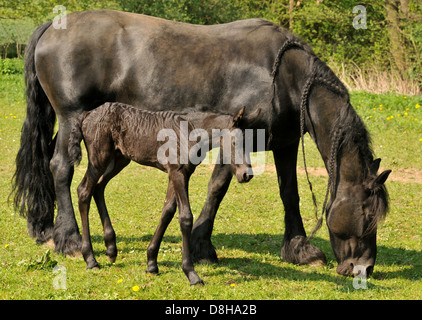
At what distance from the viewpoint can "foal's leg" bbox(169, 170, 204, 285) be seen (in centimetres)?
532

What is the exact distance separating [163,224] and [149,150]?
72 centimetres

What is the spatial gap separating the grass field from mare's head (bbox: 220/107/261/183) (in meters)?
1.12

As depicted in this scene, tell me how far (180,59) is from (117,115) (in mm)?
1000

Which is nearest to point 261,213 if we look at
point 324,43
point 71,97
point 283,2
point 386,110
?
point 71,97

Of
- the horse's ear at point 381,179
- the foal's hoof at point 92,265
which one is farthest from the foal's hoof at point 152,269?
the horse's ear at point 381,179

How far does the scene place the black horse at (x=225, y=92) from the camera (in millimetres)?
5758

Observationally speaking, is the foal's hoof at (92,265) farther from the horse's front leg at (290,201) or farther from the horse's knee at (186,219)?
the horse's front leg at (290,201)

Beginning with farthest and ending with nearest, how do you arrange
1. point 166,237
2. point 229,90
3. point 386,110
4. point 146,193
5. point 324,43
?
point 324,43 < point 386,110 < point 146,193 < point 166,237 < point 229,90

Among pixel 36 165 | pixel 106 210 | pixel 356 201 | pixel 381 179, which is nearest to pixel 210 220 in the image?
pixel 106 210

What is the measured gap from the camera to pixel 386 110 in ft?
49.3

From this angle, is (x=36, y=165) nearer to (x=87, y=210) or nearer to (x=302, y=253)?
(x=87, y=210)

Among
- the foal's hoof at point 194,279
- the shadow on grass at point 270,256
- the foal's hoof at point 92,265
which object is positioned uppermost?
the foal's hoof at point 194,279

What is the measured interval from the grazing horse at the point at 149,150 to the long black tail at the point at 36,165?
3.70ft

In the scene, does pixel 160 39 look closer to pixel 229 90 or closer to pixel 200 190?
pixel 229 90
